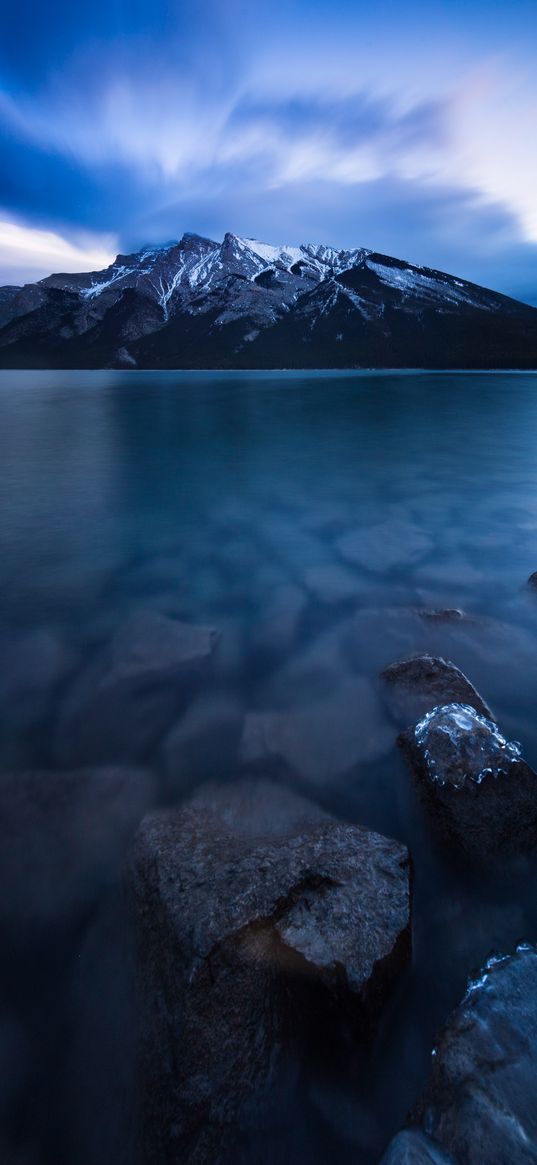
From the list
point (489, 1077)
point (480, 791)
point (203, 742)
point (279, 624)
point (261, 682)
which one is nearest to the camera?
point (489, 1077)


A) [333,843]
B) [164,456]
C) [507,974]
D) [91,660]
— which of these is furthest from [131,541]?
[164,456]

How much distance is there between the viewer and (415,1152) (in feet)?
6.77

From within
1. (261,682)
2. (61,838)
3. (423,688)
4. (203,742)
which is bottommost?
(61,838)

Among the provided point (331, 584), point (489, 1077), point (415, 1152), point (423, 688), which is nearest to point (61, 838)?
point (415, 1152)

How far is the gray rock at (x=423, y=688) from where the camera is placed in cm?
511

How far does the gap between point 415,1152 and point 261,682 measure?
412cm

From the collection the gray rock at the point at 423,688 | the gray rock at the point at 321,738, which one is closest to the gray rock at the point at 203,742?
the gray rock at the point at 321,738

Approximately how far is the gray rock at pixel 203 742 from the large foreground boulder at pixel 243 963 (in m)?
1.14

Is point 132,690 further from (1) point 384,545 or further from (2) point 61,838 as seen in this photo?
(1) point 384,545

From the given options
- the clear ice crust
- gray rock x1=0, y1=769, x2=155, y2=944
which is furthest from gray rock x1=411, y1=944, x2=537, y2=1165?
gray rock x1=0, y1=769, x2=155, y2=944

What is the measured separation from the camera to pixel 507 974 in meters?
2.74

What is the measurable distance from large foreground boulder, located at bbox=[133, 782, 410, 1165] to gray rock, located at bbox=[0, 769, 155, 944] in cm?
60

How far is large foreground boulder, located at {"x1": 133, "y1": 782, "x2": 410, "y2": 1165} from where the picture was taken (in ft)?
8.40

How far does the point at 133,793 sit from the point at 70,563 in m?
6.16
